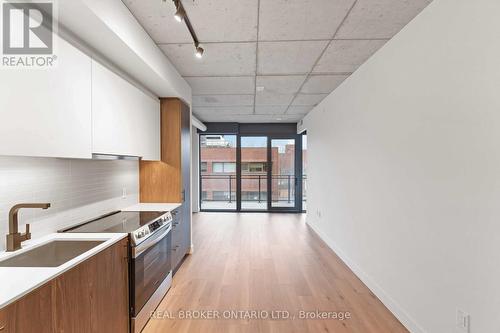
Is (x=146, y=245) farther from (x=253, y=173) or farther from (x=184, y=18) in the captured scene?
(x=253, y=173)

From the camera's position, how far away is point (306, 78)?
3.48 m

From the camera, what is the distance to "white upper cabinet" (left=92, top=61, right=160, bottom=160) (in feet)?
6.46

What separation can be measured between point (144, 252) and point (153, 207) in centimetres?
102

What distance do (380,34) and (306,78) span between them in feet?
4.07

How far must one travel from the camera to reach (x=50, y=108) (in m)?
1.50

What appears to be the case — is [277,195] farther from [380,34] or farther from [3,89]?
[3,89]

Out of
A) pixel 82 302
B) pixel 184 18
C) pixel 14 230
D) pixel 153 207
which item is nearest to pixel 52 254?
pixel 14 230

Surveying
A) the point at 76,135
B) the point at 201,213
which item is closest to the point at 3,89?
the point at 76,135

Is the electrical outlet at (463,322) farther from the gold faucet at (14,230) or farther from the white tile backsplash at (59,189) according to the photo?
the white tile backsplash at (59,189)

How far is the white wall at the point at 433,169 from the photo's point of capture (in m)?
1.45

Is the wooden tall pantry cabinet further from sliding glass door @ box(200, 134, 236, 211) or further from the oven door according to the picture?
sliding glass door @ box(200, 134, 236, 211)

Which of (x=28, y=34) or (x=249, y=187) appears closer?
(x=28, y=34)

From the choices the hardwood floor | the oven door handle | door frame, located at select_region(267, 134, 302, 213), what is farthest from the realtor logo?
door frame, located at select_region(267, 134, 302, 213)

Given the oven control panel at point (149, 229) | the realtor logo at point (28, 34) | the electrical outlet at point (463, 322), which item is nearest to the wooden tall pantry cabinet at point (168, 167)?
the oven control panel at point (149, 229)
